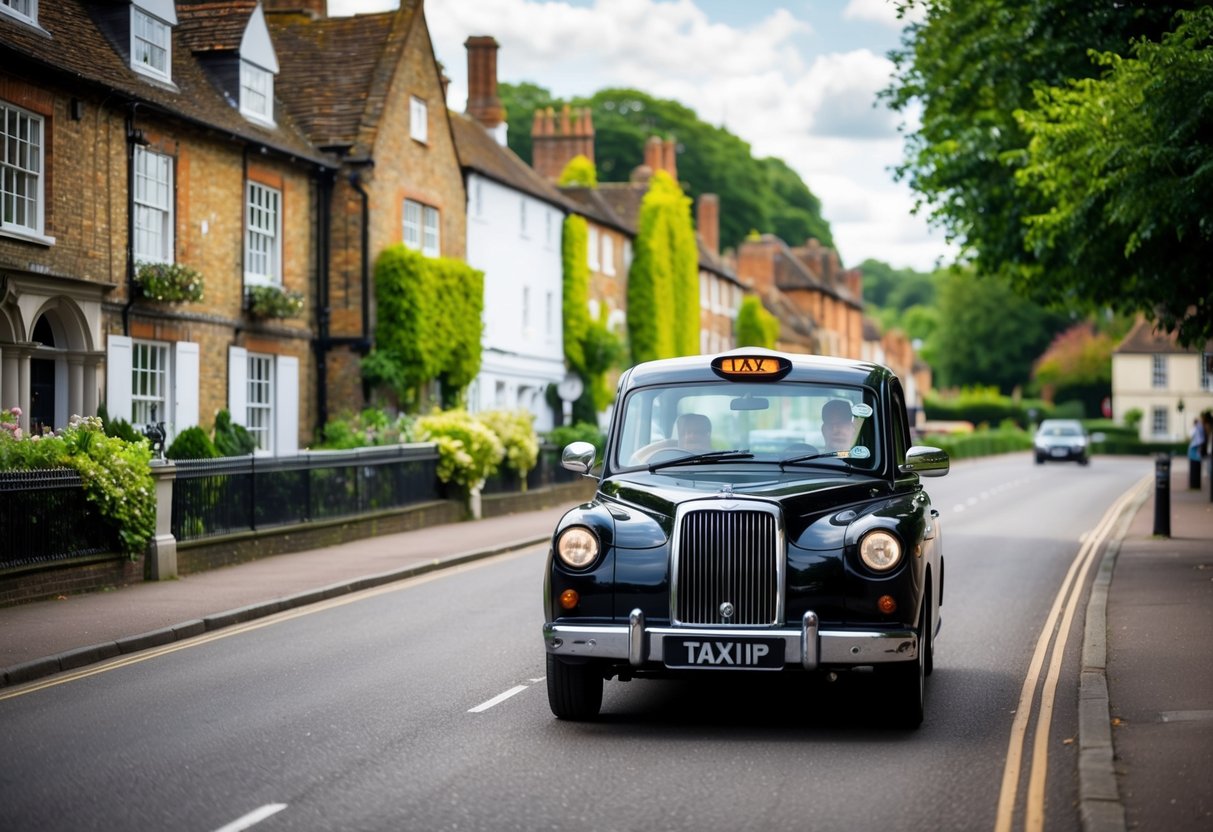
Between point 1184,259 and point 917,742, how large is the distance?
11973 millimetres

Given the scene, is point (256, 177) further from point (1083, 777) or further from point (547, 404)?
point (1083, 777)

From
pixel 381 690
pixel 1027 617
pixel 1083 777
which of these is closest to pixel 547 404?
pixel 1027 617

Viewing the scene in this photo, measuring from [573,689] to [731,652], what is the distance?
1106 millimetres

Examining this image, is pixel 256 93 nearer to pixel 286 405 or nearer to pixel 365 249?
pixel 365 249

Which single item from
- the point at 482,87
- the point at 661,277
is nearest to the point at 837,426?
the point at 482,87

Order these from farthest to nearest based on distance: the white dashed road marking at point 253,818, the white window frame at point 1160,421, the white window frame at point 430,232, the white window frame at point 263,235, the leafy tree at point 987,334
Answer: the leafy tree at point 987,334, the white window frame at point 1160,421, the white window frame at point 430,232, the white window frame at point 263,235, the white dashed road marking at point 253,818

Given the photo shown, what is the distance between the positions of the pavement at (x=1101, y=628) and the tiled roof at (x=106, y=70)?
792 centimetres

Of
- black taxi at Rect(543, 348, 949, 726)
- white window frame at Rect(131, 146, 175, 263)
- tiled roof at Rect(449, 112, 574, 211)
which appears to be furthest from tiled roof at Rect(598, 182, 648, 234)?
black taxi at Rect(543, 348, 949, 726)

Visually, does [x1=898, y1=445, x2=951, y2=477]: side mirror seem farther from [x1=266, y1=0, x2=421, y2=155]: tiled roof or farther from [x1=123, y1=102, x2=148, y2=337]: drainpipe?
[x1=266, y1=0, x2=421, y2=155]: tiled roof

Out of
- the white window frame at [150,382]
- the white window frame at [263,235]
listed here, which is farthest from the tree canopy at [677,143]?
the white window frame at [150,382]

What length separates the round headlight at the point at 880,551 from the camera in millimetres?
8039

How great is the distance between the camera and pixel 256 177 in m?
28.4

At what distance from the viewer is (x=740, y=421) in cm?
955

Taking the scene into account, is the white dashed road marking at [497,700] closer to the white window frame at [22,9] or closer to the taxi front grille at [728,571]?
the taxi front grille at [728,571]
